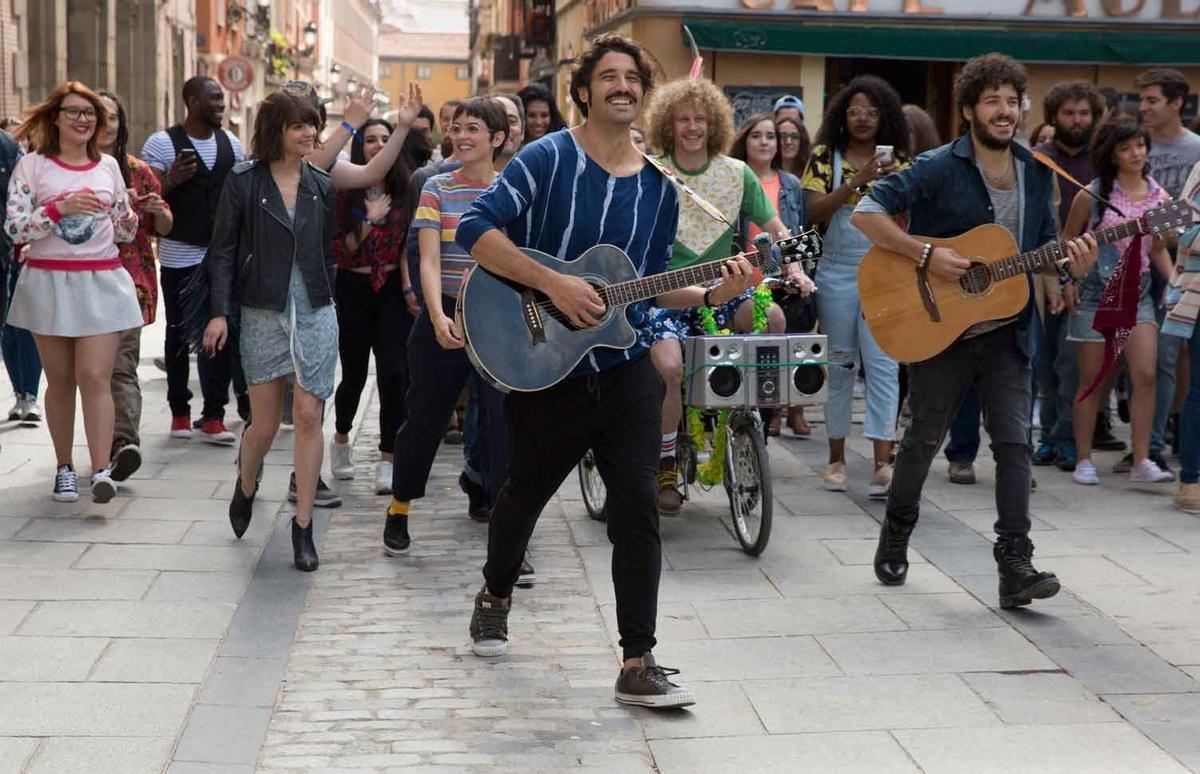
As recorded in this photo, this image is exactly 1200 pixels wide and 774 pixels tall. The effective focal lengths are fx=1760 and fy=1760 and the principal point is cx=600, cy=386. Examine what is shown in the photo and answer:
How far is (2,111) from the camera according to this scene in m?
21.7

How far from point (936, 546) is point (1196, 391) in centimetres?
184

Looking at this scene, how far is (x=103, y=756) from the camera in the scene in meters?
4.81

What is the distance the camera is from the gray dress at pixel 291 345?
7.31 metres

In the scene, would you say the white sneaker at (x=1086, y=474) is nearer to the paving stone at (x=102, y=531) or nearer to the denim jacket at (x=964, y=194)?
the denim jacket at (x=964, y=194)

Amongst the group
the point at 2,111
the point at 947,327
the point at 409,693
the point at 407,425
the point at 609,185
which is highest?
the point at 2,111

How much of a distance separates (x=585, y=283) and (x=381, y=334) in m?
4.11

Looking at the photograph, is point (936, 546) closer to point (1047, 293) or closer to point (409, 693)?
point (1047, 293)

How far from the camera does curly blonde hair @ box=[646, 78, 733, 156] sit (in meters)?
8.26

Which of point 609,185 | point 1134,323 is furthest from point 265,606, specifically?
point 1134,323

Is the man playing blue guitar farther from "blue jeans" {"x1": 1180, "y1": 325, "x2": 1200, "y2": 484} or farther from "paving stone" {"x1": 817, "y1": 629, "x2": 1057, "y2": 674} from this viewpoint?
"blue jeans" {"x1": 1180, "y1": 325, "x2": 1200, "y2": 484}

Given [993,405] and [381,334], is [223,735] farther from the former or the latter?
[381,334]

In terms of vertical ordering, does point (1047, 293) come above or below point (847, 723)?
above

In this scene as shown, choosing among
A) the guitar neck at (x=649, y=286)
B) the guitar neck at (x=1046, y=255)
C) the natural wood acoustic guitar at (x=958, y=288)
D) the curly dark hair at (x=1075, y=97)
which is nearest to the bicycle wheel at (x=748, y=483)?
the natural wood acoustic guitar at (x=958, y=288)

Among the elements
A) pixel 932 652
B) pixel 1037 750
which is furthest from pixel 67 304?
pixel 1037 750
